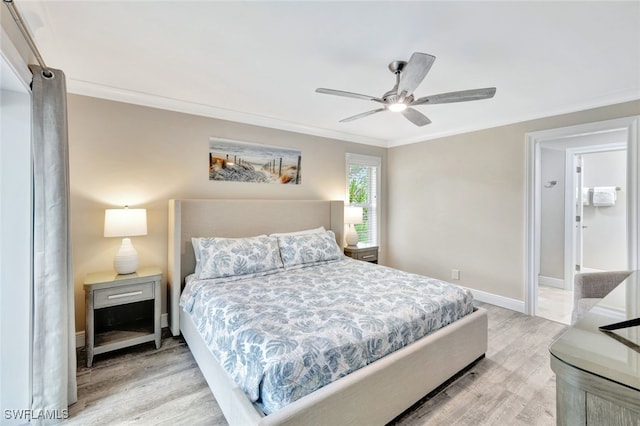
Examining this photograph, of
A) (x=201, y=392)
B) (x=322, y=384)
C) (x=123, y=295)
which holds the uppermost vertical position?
(x=123, y=295)

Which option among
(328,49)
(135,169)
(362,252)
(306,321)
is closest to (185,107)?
(135,169)

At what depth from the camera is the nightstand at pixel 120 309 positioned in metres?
2.29

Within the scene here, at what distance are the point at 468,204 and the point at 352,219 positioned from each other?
1.63 meters

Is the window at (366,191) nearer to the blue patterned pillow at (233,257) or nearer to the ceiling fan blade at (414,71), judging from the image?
the blue patterned pillow at (233,257)

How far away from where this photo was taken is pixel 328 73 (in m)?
2.34

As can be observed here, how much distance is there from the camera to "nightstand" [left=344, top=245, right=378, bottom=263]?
405 cm

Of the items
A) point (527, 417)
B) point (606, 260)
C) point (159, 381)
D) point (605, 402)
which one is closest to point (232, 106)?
point (159, 381)

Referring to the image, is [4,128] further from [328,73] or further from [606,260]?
[606,260]

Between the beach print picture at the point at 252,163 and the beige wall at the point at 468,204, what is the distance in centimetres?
196

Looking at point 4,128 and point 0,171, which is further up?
point 4,128

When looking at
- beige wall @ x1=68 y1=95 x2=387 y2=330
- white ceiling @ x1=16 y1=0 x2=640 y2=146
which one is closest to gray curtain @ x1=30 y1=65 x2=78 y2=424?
white ceiling @ x1=16 y1=0 x2=640 y2=146

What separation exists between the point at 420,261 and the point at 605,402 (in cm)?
395

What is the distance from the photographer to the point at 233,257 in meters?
2.73

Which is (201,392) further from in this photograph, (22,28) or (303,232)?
(22,28)
